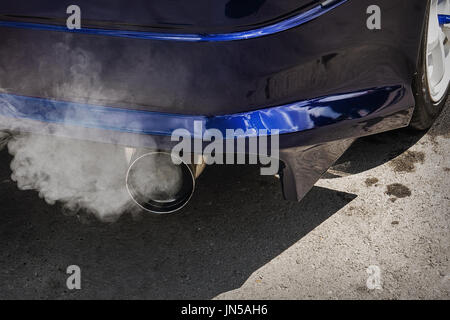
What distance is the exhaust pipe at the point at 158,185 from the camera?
261 centimetres

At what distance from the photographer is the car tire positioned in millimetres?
2824

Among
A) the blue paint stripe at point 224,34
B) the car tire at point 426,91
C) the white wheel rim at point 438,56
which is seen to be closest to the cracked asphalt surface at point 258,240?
the car tire at point 426,91

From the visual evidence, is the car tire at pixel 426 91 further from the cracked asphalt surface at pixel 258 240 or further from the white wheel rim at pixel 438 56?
the cracked asphalt surface at pixel 258 240

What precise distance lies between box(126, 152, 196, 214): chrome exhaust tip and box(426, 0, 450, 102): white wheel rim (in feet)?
4.50

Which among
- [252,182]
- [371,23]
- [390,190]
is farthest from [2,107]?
[390,190]

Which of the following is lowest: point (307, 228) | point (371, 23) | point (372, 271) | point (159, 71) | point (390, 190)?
point (372, 271)

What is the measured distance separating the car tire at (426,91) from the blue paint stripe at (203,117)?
471mm

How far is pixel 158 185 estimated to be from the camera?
8.83 ft

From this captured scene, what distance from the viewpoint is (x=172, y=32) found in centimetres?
218

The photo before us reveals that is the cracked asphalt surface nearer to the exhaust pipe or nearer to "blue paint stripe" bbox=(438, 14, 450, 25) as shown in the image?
the exhaust pipe

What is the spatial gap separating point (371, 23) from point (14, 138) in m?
1.67

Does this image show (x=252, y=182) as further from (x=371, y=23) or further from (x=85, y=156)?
(x=371, y=23)

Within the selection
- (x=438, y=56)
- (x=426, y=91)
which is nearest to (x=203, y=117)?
(x=426, y=91)

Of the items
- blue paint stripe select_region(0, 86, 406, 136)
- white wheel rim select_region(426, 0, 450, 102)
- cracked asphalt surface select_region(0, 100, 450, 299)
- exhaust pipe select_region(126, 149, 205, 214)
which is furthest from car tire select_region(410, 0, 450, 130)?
exhaust pipe select_region(126, 149, 205, 214)
